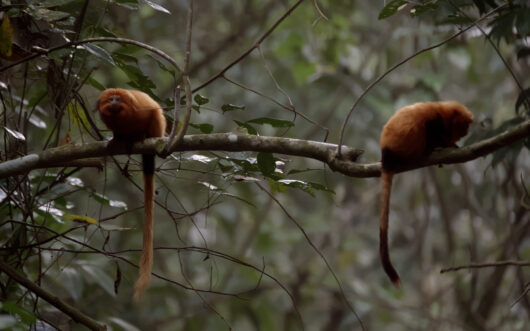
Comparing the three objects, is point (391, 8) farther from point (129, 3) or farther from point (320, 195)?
point (320, 195)

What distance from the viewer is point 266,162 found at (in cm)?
216

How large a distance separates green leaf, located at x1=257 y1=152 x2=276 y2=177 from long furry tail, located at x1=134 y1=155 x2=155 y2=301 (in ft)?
2.11

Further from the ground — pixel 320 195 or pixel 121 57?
pixel 121 57

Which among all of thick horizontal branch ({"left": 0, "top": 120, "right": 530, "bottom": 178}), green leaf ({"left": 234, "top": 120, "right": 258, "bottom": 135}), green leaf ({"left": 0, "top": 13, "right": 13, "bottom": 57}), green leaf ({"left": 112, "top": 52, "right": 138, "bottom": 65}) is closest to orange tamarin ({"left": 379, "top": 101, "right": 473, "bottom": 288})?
thick horizontal branch ({"left": 0, "top": 120, "right": 530, "bottom": 178})

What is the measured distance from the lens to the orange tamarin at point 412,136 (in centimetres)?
237

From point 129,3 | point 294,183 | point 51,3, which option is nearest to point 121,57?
point 129,3

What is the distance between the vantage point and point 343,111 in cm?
553

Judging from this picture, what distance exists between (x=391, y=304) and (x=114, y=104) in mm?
4311

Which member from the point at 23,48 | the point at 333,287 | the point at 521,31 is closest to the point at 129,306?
the point at 333,287

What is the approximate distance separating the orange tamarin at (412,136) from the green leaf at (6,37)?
4.92 feet

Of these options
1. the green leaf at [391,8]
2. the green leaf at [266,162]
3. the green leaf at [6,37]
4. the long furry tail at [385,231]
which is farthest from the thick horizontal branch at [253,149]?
the green leaf at [391,8]

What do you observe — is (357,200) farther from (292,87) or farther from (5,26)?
(5,26)

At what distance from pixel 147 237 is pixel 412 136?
1240 mm

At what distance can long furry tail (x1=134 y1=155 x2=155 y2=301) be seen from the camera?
2374mm
